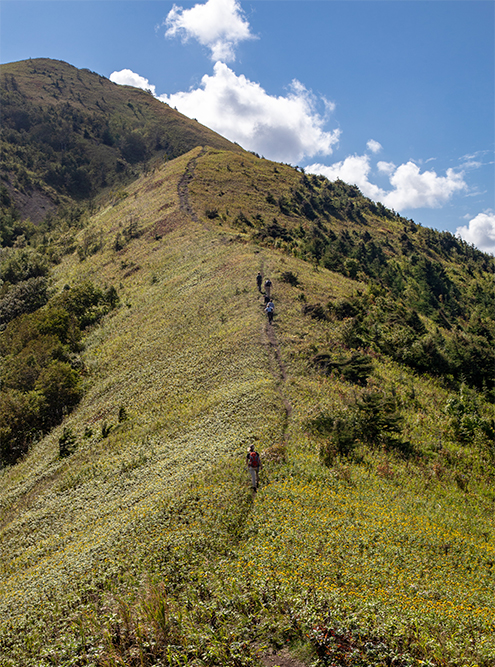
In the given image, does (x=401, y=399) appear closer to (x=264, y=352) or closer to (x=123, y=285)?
(x=264, y=352)

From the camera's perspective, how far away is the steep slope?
361 feet

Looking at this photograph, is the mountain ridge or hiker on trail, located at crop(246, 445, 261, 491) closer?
the mountain ridge

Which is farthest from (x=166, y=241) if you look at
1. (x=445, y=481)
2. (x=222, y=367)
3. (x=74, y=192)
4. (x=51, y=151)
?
(x=51, y=151)

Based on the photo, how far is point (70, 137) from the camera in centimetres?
13325

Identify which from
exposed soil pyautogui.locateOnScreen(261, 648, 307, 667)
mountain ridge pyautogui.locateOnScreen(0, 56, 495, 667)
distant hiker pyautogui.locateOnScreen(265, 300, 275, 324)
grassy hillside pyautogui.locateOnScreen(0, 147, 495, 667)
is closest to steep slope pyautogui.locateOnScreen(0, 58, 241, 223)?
mountain ridge pyautogui.locateOnScreen(0, 56, 495, 667)

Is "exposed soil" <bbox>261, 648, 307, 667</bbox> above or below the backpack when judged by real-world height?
below

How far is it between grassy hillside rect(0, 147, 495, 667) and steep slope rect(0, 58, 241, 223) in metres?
86.1

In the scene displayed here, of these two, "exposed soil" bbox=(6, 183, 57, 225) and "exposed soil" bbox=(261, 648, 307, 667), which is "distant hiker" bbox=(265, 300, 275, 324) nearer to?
"exposed soil" bbox=(261, 648, 307, 667)

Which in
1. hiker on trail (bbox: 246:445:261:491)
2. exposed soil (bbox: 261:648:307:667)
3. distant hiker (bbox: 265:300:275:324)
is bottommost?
exposed soil (bbox: 261:648:307:667)

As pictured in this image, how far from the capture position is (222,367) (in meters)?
23.7

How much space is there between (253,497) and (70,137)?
153m

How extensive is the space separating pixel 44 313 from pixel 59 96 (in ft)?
516

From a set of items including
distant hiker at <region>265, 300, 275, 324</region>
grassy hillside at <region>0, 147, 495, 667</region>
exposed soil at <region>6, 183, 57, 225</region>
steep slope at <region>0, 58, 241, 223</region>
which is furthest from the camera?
steep slope at <region>0, 58, 241, 223</region>

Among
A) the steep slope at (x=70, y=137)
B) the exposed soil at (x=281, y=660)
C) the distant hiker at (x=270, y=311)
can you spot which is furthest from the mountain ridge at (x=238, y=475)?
the steep slope at (x=70, y=137)
